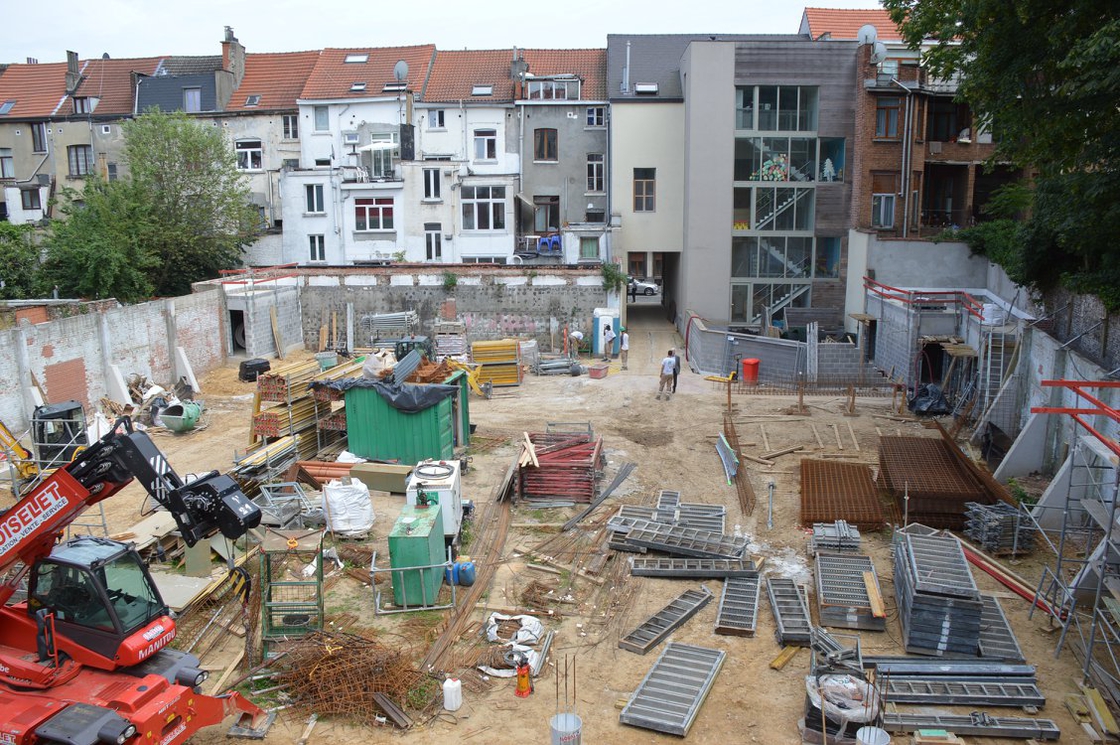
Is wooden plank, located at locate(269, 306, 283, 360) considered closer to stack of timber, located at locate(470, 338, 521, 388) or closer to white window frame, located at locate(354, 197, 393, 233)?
stack of timber, located at locate(470, 338, 521, 388)

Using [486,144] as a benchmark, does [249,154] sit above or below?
below

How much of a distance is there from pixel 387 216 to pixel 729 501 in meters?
25.3

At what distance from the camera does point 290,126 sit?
4266 cm

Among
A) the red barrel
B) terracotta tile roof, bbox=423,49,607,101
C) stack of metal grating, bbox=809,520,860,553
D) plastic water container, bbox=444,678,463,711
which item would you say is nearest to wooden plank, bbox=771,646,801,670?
stack of metal grating, bbox=809,520,860,553

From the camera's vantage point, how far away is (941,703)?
33.9ft

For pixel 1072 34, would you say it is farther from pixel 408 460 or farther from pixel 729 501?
pixel 408 460

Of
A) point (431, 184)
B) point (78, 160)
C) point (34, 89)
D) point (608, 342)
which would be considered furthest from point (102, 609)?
point (34, 89)

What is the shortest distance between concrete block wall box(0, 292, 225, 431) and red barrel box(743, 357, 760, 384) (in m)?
17.4

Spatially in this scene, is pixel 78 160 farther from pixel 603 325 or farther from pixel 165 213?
pixel 603 325

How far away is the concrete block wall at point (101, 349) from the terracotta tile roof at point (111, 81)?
2190cm

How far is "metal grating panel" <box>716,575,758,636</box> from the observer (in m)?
12.2

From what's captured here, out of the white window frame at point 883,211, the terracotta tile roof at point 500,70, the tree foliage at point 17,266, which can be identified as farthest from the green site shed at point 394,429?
the terracotta tile roof at point 500,70

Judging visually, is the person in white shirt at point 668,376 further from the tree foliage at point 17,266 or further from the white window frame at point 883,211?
the tree foliage at point 17,266

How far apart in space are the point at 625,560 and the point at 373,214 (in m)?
27.3
